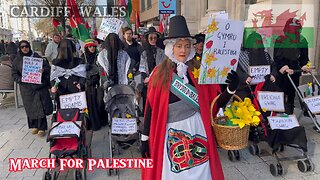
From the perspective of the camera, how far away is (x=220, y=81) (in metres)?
2.51

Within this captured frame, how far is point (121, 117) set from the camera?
4684 millimetres

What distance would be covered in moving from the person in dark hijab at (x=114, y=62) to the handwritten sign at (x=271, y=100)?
7.75 ft

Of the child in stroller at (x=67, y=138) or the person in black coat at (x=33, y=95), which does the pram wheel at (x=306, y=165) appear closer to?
the child in stroller at (x=67, y=138)

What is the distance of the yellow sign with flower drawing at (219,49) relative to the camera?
241 centimetres

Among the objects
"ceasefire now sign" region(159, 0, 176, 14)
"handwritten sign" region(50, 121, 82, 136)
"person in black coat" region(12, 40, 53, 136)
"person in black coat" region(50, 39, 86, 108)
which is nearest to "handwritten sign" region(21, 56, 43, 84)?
"person in black coat" region(12, 40, 53, 136)

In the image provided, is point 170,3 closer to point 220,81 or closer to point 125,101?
point 125,101

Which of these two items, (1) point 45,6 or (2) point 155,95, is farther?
(1) point 45,6

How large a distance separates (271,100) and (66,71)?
3501 mm

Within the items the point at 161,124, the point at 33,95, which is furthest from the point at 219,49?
the point at 33,95

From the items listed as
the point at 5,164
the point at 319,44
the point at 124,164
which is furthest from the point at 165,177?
the point at 319,44

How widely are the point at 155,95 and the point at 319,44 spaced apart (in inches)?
289

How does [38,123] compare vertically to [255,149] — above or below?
above

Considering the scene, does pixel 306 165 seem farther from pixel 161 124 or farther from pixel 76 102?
pixel 76 102

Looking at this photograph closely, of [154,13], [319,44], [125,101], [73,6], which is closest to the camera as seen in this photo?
[125,101]
